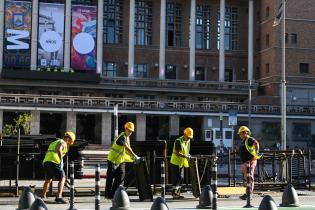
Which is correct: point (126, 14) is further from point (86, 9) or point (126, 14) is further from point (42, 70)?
point (42, 70)

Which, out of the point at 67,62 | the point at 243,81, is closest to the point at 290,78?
the point at 243,81

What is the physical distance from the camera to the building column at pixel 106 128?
62594mm

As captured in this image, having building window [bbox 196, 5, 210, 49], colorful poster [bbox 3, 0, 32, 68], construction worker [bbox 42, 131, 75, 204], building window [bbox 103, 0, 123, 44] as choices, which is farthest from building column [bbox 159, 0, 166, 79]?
construction worker [bbox 42, 131, 75, 204]

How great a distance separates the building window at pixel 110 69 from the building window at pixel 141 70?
308cm

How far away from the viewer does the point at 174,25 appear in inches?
3103

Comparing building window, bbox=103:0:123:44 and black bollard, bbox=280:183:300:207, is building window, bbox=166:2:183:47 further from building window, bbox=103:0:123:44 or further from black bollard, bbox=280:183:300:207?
black bollard, bbox=280:183:300:207

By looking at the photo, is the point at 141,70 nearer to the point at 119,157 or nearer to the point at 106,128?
the point at 106,128

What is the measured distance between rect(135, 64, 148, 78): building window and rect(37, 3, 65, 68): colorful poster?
39.3 feet

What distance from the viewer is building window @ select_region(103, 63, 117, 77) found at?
75.1 m

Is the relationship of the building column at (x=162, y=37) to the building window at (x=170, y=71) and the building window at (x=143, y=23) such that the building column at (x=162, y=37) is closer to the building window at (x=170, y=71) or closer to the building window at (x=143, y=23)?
the building window at (x=170, y=71)

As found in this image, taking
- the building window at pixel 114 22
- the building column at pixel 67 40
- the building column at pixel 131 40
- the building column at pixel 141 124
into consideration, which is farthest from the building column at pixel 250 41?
the building column at pixel 67 40

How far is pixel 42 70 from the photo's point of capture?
6825cm

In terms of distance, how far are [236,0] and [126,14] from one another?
15.7 metres

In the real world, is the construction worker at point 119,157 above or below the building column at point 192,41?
below
